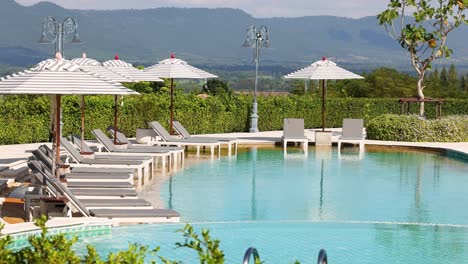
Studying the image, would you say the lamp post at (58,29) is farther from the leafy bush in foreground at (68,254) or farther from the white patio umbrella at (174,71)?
the leafy bush in foreground at (68,254)

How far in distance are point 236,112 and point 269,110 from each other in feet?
4.03

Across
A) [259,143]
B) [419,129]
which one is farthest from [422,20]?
[259,143]

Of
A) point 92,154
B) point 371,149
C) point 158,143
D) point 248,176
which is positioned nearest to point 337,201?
point 248,176

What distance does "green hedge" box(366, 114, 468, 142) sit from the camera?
83.7 ft

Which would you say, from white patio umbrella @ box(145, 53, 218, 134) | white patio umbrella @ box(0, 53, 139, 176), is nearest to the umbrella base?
white patio umbrella @ box(145, 53, 218, 134)

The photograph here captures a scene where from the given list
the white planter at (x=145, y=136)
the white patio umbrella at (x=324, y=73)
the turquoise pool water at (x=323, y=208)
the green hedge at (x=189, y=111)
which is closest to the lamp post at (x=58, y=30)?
the green hedge at (x=189, y=111)

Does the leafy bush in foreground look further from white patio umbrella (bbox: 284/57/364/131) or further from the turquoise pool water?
white patio umbrella (bbox: 284/57/364/131)

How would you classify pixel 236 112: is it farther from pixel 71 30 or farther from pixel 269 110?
pixel 71 30

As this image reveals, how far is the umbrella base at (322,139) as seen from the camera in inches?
972

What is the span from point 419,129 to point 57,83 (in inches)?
530

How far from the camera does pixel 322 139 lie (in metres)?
24.8

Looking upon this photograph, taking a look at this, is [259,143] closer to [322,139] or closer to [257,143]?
[257,143]

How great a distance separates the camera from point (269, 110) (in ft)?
96.0

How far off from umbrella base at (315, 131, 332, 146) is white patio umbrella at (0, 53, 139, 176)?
33.9 ft
